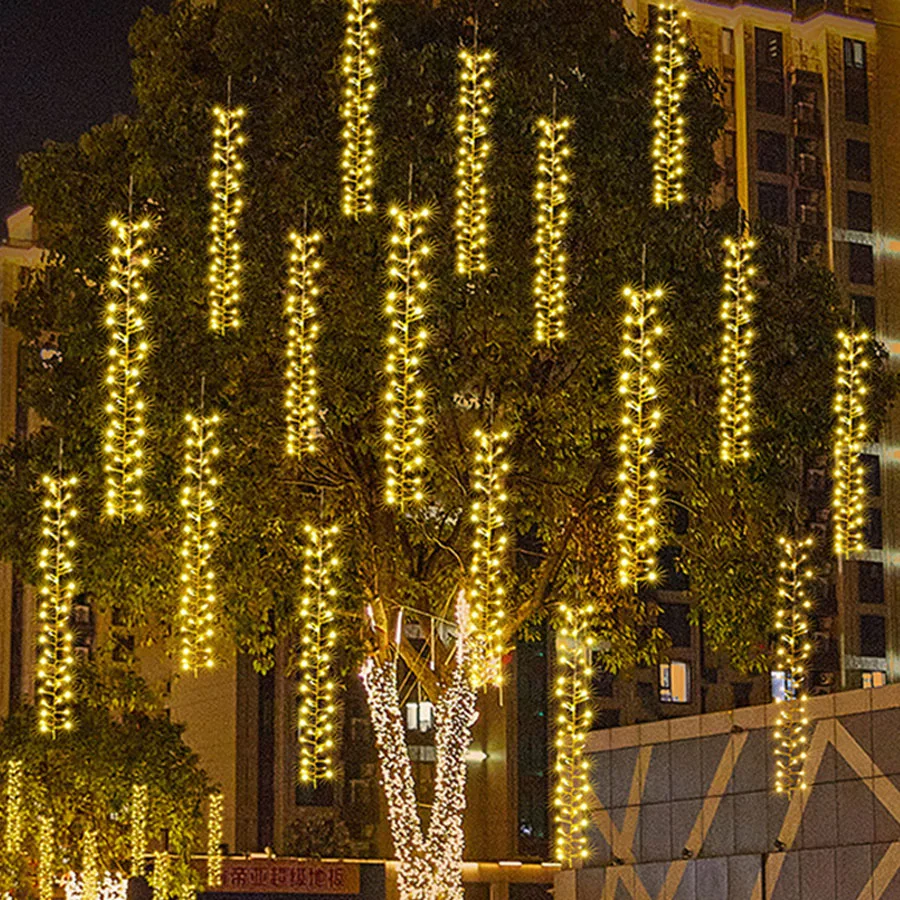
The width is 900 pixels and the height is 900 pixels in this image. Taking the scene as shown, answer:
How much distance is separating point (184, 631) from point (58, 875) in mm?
6512

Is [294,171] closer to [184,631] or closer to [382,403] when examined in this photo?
[382,403]

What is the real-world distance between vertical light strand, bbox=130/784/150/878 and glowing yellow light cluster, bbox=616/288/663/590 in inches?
169

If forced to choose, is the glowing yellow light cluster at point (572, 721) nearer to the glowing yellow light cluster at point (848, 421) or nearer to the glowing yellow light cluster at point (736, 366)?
the glowing yellow light cluster at point (736, 366)

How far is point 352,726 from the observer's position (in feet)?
118

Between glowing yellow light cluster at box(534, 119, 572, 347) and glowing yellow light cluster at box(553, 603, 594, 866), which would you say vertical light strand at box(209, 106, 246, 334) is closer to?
glowing yellow light cluster at box(534, 119, 572, 347)

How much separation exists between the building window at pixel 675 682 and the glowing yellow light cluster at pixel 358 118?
85.1ft

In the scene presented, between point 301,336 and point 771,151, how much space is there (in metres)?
27.8

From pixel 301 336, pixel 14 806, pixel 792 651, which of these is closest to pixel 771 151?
pixel 792 651

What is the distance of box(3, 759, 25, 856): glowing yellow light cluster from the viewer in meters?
16.0

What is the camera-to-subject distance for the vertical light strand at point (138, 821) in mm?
15633

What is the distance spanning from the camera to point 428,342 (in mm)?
13297

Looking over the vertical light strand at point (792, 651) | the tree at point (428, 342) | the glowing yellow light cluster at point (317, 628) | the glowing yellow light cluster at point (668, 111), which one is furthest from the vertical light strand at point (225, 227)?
the vertical light strand at point (792, 651)

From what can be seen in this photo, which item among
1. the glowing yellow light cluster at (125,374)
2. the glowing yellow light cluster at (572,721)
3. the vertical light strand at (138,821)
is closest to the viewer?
the glowing yellow light cluster at (125,374)

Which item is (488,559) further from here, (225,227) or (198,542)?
(225,227)
